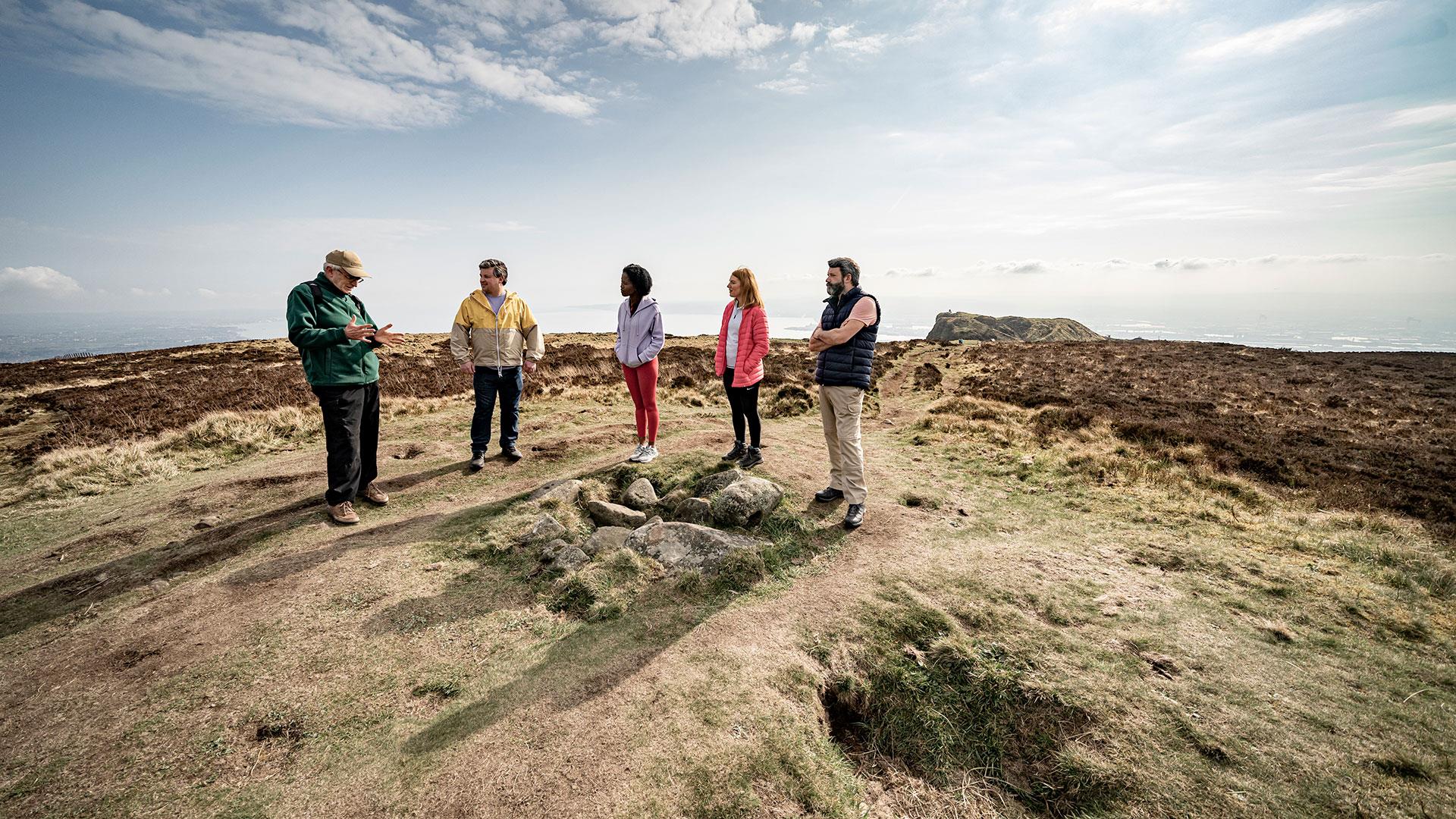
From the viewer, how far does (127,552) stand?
5926mm

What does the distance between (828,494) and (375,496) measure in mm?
6426

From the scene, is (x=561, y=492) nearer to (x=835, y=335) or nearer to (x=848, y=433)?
(x=848, y=433)

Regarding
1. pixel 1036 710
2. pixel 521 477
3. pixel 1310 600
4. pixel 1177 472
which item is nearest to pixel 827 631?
pixel 1036 710

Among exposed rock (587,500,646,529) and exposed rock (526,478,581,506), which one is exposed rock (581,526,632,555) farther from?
exposed rock (526,478,581,506)

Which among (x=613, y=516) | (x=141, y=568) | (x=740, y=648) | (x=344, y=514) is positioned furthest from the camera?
(x=613, y=516)

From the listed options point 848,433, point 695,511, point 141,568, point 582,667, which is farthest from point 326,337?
point 848,433

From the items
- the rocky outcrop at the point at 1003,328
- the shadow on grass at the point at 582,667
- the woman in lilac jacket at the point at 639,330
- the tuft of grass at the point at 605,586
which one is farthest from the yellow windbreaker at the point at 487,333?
the rocky outcrop at the point at 1003,328

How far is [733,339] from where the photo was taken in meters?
8.01

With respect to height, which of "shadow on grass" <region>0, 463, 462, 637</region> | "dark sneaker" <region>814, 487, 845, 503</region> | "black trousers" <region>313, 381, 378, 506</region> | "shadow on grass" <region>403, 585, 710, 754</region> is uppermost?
"black trousers" <region>313, 381, 378, 506</region>

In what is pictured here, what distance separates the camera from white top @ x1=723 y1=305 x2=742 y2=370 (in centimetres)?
789

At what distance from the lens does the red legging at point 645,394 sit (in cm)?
852

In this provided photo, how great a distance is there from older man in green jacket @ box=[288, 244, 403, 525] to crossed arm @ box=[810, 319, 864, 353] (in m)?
5.22

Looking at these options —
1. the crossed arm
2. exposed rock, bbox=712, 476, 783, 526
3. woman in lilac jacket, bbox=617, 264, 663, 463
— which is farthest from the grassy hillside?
the crossed arm

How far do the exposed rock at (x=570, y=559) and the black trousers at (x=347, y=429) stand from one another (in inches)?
127
